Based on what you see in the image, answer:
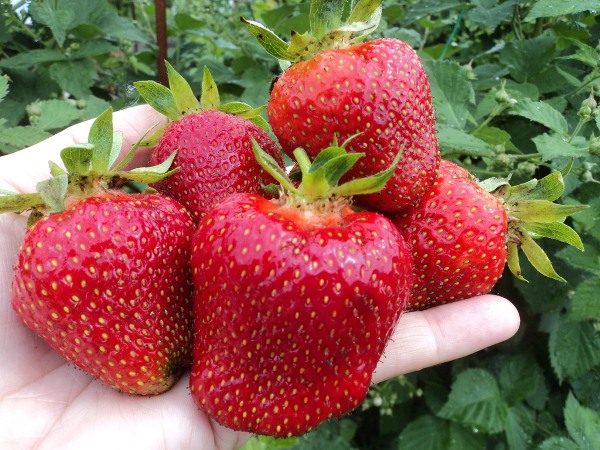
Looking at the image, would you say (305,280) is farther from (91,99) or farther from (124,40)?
(124,40)

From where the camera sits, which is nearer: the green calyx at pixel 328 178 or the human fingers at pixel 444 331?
the green calyx at pixel 328 178

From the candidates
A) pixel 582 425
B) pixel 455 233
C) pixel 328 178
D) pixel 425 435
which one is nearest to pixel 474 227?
pixel 455 233

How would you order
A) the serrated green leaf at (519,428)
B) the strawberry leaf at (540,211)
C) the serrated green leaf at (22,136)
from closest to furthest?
the strawberry leaf at (540,211), the serrated green leaf at (22,136), the serrated green leaf at (519,428)

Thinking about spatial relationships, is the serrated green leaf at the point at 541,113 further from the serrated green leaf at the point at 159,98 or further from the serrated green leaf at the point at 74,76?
the serrated green leaf at the point at 74,76

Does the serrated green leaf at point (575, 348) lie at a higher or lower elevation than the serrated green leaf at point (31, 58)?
lower

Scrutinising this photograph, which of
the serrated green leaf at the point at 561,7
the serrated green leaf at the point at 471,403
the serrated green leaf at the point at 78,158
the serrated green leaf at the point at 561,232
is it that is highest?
the serrated green leaf at the point at 561,7

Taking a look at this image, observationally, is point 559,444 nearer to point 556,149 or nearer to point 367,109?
point 556,149

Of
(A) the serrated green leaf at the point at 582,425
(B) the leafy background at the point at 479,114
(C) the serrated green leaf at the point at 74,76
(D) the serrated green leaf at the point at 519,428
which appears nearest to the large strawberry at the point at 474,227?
(B) the leafy background at the point at 479,114
